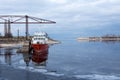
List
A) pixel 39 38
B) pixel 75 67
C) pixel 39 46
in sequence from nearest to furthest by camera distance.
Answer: pixel 75 67 < pixel 39 46 < pixel 39 38

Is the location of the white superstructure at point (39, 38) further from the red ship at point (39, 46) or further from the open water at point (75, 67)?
the open water at point (75, 67)

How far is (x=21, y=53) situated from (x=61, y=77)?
145ft

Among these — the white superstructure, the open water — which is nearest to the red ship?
the white superstructure

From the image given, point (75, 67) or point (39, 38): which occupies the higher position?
point (39, 38)

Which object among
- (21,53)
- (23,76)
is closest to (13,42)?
(21,53)

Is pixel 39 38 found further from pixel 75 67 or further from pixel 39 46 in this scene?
pixel 75 67

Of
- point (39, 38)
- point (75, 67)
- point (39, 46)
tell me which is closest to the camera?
point (75, 67)

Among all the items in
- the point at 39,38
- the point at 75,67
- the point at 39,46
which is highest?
the point at 39,38

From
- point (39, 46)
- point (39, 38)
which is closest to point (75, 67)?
point (39, 46)

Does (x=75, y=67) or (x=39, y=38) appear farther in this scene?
(x=39, y=38)

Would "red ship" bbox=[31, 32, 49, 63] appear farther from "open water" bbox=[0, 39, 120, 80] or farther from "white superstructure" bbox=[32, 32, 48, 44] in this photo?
"open water" bbox=[0, 39, 120, 80]

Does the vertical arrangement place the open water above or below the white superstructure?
below

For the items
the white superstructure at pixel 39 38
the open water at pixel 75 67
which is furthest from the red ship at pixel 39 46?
the open water at pixel 75 67

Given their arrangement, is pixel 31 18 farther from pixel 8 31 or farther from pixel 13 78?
pixel 13 78
